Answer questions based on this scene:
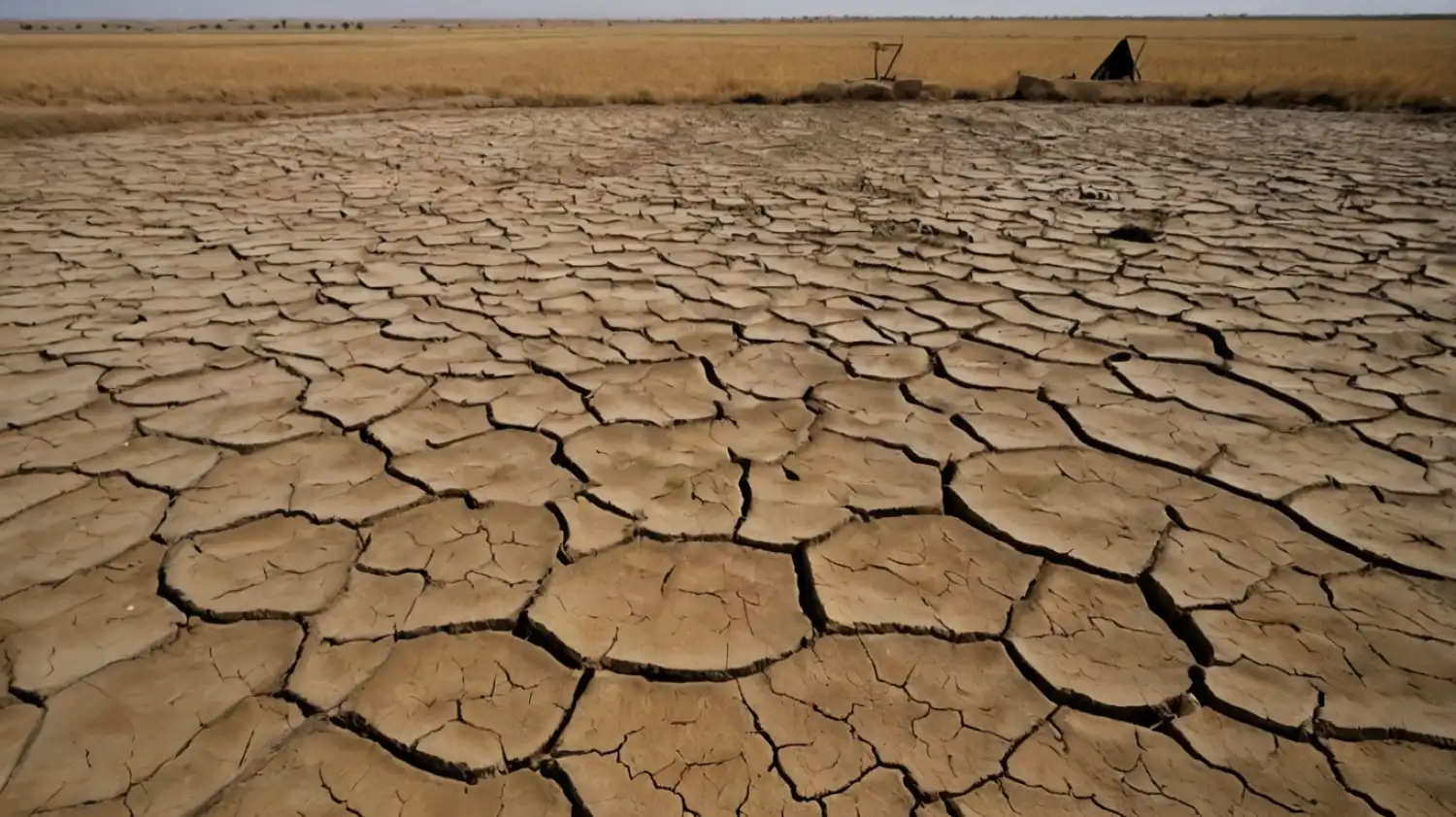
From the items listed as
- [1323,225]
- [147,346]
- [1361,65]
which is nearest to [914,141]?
[1323,225]

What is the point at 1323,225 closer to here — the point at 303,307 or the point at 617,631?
the point at 617,631

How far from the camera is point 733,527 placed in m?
1.52

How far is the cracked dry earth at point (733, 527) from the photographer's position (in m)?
1.04

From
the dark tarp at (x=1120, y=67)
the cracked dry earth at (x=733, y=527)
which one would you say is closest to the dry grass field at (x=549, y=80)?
the dark tarp at (x=1120, y=67)

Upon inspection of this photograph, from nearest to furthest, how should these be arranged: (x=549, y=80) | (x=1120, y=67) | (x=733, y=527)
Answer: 1. (x=733, y=527)
2. (x=1120, y=67)
3. (x=549, y=80)

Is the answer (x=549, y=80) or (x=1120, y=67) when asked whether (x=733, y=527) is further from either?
(x=549, y=80)

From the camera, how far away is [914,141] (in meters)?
5.98

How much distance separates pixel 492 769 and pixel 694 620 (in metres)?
0.38

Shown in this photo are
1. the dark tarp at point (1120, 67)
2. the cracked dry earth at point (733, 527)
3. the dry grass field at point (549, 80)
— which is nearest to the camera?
the cracked dry earth at point (733, 527)

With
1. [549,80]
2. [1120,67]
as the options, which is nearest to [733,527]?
[1120,67]

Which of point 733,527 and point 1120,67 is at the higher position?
point 1120,67

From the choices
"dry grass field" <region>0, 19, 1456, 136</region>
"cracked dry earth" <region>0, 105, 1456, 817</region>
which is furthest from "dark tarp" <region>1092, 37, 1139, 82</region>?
"cracked dry earth" <region>0, 105, 1456, 817</region>

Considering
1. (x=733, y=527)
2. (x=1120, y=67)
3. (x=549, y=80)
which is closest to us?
(x=733, y=527)

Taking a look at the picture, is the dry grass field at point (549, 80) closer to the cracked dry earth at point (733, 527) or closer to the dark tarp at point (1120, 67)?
the dark tarp at point (1120, 67)
